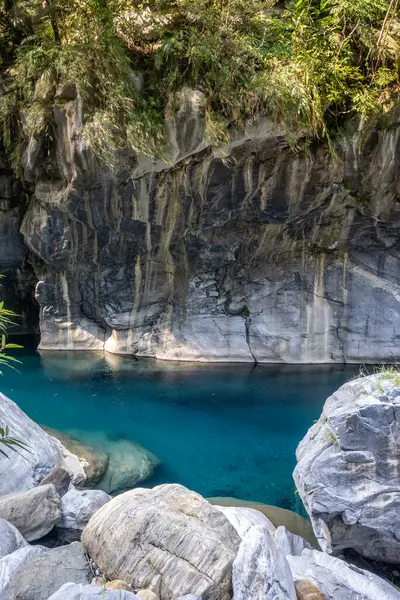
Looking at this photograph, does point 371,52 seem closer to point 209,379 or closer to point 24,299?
point 209,379

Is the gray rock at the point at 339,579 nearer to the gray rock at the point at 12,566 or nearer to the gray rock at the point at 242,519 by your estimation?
the gray rock at the point at 242,519

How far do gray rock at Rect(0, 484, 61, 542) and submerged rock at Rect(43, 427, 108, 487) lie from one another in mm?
1667

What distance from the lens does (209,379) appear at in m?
10.6

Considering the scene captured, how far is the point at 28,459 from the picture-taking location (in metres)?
Answer: 4.98

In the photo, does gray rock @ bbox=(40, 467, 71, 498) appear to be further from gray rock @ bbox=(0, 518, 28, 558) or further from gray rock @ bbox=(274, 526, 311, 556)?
gray rock @ bbox=(274, 526, 311, 556)

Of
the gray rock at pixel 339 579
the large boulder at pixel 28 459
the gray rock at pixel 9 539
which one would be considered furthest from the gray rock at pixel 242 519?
the large boulder at pixel 28 459

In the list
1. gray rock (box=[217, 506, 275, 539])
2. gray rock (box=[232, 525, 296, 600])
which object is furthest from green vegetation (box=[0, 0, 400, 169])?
gray rock (box=[232, 525, 296, 600])

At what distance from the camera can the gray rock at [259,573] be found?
9.06 feet

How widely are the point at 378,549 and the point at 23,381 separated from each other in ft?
28.2

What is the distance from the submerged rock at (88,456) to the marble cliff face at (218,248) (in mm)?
5022

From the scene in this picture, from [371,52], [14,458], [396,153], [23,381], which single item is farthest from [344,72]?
[23,381]

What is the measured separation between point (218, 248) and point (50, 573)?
8977 mm

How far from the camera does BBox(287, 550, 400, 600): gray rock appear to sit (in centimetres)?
326

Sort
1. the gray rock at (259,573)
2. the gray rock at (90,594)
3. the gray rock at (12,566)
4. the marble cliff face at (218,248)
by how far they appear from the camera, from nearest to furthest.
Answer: the gray rock at (90,594) → the gray rock at (259,573) → the gray rock at (12,566) → the marble cliff face at (218,248)
